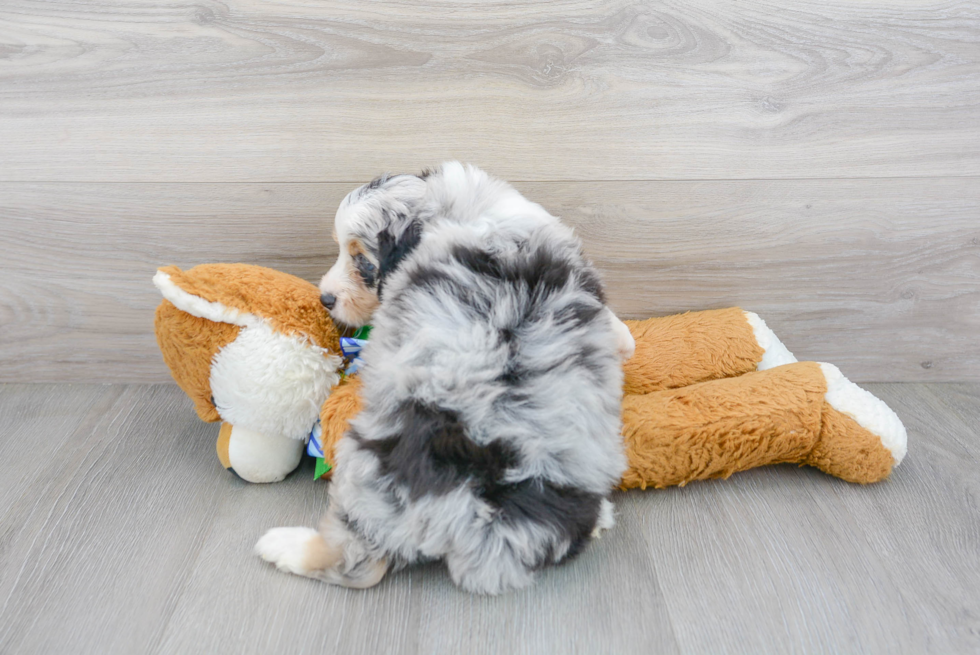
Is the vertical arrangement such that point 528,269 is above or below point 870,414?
above

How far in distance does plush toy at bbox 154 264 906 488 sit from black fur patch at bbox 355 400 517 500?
223 millimetres

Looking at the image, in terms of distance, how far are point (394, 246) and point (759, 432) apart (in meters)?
0.74

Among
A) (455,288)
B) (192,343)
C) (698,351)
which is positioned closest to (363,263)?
(455,288)

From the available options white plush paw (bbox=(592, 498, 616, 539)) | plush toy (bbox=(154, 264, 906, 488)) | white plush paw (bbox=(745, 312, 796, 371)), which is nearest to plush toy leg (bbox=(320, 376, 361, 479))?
plush toy (bbox=(154, 264, 906, 488))

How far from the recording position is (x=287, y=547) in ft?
3.45

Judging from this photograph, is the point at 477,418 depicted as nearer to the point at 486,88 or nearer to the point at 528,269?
the point at 528,269

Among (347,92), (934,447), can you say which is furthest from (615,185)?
(934,447)

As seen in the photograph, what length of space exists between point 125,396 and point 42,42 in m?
0.78

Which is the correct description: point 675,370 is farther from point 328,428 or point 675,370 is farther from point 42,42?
point 42,42

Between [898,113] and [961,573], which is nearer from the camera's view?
[961,573]

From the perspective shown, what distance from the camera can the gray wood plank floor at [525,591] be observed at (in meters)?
0.94

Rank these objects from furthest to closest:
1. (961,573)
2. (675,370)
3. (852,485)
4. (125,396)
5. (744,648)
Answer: (125,396) → (675,370) → (852,485) → (961,573) → (744,648)

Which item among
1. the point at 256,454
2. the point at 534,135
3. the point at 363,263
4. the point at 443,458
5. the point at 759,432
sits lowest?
the point at 256,454

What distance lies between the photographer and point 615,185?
1.44 meters
